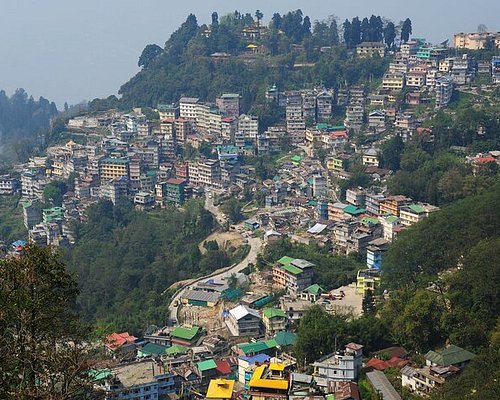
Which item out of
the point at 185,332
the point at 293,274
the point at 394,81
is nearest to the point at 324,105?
the point at 394,81

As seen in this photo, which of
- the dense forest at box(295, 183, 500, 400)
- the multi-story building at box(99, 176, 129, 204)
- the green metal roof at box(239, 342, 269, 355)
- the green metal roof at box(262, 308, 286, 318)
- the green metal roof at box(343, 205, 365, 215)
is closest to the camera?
the dense forest at box(295, 183, 500, 400)

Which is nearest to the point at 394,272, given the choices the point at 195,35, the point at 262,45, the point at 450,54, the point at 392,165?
the point at 392,165

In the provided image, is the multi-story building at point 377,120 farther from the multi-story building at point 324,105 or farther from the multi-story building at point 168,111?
the multi-story building at point 168,111

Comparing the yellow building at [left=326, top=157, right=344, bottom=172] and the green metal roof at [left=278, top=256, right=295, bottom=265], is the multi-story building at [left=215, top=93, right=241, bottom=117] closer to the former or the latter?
the yellow building at [left=326, top=157, right=344, bottom=172]

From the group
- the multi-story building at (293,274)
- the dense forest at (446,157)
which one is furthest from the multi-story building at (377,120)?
the multi-story building at (293,274)

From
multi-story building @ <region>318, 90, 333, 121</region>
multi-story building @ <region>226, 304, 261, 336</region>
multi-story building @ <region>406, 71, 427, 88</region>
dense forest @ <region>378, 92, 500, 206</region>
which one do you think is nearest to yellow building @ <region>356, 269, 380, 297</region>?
multi-story building @ <region>226, 304, 261, 336</region>

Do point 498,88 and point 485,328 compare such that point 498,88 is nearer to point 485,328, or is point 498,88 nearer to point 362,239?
point 362,239

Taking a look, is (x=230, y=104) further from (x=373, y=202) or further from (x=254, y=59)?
(x=373, y=202)
